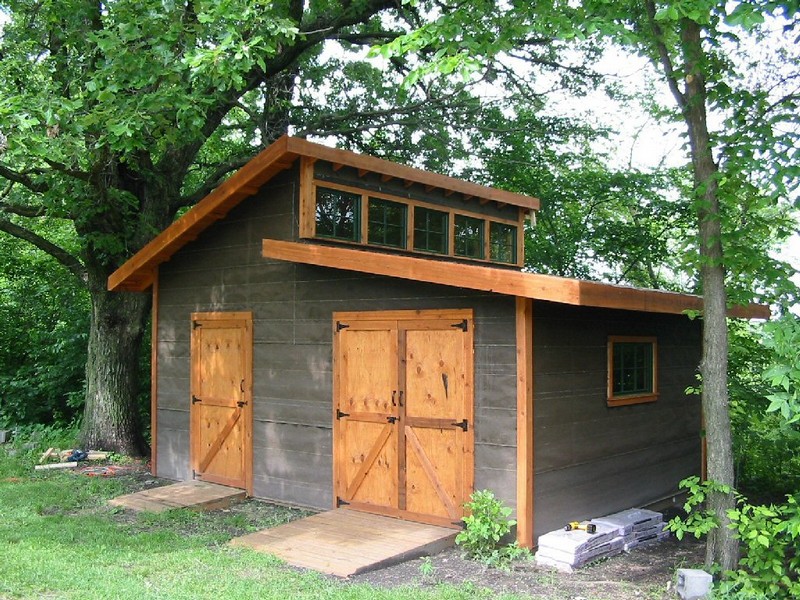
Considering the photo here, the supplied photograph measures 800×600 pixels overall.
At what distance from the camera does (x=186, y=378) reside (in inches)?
387

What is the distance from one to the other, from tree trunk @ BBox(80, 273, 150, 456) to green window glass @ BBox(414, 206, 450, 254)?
442 cm

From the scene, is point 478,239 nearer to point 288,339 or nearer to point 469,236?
point 469,236

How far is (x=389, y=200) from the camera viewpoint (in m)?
9.46

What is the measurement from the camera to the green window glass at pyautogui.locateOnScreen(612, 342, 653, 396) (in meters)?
7.86

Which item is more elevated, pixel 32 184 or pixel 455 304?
pixel 32 184


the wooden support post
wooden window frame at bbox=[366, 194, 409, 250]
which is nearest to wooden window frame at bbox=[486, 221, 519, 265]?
wooden window frame at bbox=[366, 194, 409, 250]

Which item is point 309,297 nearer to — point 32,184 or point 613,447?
point 613,447

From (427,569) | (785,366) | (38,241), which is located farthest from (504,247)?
(785,366)

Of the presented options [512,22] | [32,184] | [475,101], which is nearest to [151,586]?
[512,22]

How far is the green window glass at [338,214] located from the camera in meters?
8.59

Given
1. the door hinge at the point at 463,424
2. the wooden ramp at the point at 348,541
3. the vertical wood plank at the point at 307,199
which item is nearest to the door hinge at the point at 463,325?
the door hinge at the point at 463,424

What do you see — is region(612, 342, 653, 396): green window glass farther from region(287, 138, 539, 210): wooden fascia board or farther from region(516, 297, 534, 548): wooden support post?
region(287, 138, 539, 210): wooden fascia board

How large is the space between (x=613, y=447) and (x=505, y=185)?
8978 millimetres

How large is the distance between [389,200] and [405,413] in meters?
3.12
